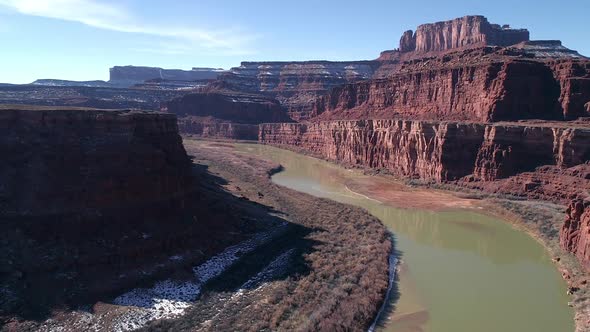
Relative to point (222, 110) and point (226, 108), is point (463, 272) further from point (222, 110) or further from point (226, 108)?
point (222, 110)

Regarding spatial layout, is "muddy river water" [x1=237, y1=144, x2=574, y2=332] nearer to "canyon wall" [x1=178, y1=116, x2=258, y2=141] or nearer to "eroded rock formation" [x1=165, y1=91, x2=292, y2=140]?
"canyon wall" [x1=178, y1=116, x2=258, y2=141]

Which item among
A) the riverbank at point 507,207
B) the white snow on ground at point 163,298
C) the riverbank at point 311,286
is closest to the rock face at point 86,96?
the riverbank at point 507,207

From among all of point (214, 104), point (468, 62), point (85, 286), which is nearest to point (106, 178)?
point (85, 286)

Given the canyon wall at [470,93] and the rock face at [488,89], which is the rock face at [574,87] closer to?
the rock face at [488,89]

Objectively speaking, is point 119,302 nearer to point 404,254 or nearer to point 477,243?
point 404,254

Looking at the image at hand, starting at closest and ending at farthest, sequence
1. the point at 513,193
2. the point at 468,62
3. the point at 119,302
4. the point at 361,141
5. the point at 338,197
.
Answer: the point at 119,302 → the point at 513,193 → the point at 338,197 → the point at 468,62 → the point at 361,141

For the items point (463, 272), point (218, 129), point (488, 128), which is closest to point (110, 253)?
point (463, 272)
